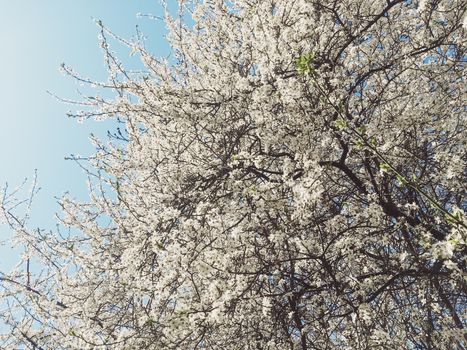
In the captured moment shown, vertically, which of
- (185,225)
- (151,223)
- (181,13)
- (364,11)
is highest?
(181,13)

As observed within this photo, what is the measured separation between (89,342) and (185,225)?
4.09ft

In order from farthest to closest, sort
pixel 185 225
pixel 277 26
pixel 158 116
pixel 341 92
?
pixel 158 116, pixel 277 26, pixel 341 92, pixel 185 225

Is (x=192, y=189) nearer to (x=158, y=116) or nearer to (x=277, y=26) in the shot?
(x=158, y=116)

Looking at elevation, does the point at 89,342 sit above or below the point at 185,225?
below

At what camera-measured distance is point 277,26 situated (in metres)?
4.30

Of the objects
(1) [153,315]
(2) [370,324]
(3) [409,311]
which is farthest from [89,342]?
(3) [409,311]

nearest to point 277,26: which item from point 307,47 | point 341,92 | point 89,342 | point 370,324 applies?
point 307,47

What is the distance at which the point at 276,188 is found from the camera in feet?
12.5

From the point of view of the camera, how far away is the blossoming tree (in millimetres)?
3516

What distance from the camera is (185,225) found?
3.31 metres

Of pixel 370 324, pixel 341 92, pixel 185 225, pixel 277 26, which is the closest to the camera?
pixel 185 225

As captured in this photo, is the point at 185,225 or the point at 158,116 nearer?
the point at 185,225

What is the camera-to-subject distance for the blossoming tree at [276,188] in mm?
3516

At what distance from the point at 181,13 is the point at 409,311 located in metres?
4.54
